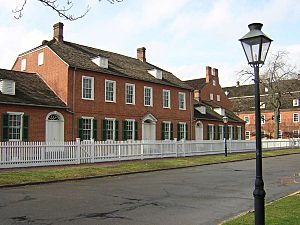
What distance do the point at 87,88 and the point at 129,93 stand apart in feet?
14.5

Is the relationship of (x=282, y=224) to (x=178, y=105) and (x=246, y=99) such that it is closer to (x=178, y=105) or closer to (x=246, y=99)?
(x=178, y=105)

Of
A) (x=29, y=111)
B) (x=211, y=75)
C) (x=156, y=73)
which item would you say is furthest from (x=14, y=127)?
(x=211, y=75)

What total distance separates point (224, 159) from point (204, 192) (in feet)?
50.9

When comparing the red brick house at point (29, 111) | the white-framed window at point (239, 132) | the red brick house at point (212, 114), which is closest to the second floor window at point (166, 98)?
the red brick house at point (212, 114)

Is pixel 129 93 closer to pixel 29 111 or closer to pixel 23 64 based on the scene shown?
pixel 23 64

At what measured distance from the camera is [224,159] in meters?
27.1

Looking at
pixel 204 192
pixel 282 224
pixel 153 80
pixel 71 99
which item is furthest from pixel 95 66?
pixel 282 224

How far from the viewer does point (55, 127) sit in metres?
25.0

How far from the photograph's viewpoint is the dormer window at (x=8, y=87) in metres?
22.6

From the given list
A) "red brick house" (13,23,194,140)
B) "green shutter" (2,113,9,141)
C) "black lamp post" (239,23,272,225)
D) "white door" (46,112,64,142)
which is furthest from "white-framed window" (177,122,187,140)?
"black lamp post" (239,23,272,225)

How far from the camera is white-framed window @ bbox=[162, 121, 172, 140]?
110 ft

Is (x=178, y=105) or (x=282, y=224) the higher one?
(x=178, y=105)

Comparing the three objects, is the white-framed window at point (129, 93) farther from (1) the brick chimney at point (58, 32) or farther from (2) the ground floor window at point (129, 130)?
(1) the brick chimney at point (58, 32)

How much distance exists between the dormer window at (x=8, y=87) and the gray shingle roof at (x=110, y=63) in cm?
435
